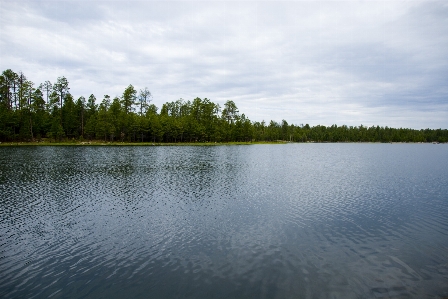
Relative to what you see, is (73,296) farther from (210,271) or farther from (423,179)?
(423,179)

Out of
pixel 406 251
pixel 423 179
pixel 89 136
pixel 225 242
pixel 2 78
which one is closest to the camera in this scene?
pixel 406 251

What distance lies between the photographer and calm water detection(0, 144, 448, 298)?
1281 cm

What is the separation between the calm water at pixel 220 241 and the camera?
1281cm

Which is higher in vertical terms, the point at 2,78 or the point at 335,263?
the point at 2,78

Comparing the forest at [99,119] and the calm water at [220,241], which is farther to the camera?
the forest at [99,119]

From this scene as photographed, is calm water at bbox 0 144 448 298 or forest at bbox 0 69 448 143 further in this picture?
forest at bbox 0 69 448 143

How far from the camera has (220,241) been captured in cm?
1828

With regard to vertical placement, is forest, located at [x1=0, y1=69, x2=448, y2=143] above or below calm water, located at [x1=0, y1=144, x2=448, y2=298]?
above

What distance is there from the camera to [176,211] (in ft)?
83.4

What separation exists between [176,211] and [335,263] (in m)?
15.3

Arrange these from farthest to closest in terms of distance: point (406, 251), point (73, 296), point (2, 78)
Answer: point (2, 78), point (406, 251), point (73, 296)

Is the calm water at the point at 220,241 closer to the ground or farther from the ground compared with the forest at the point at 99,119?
closer to the ground

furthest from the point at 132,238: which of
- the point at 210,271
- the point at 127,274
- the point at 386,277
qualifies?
the point at 386,277

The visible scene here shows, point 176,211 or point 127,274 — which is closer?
point 127,274
